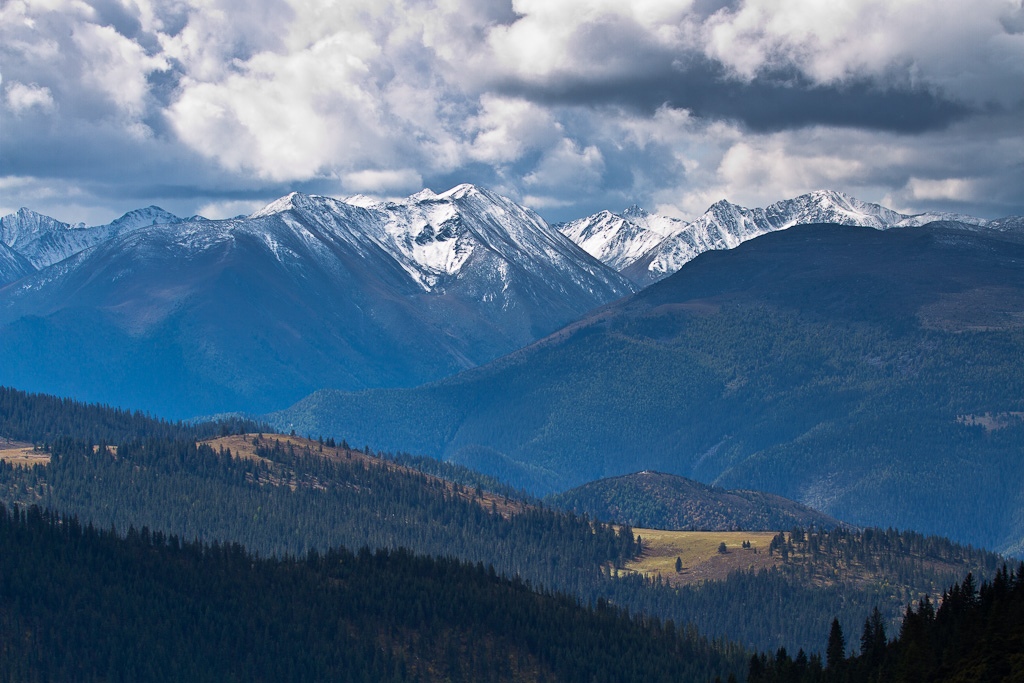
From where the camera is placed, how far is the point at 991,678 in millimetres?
139000

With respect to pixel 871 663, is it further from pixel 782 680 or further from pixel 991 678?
pixel 991 678

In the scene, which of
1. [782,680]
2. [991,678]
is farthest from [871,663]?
[991,678]

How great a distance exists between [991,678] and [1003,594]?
28208 millimetres

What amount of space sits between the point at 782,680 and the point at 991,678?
4619 cm

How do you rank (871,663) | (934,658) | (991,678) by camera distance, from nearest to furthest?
(991,678), (934,658), (871,663)

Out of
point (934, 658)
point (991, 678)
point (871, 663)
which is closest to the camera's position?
point (991, 678)

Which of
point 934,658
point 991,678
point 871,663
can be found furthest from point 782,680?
point 991,678

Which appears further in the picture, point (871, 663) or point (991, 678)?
point (871, 663)

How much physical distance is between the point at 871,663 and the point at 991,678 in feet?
122

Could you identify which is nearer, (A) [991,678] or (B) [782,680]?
(A) [991,678]

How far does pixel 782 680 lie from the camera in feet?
600

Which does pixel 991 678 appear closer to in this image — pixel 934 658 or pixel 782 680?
pixel 934 658

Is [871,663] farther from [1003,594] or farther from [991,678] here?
[991,678]

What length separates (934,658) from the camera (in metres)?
158
